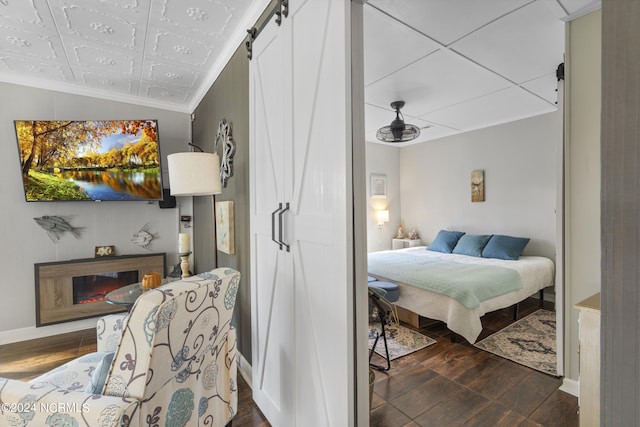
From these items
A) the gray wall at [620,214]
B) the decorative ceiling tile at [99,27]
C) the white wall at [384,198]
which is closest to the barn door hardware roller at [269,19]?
the decorative ceiling tile at [99,27]

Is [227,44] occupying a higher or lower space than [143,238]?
higher

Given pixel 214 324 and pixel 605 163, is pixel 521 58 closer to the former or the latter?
pixel 605 163

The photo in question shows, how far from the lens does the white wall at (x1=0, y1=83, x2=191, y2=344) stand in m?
3.11

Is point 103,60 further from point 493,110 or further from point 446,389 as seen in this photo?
point 493,110

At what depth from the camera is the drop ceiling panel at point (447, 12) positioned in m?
1.91

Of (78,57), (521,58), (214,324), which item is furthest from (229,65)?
(521,58)

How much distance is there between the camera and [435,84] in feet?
10.3

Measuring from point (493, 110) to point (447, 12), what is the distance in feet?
8.30

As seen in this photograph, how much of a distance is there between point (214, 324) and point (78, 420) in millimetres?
544

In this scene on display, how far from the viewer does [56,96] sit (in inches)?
130

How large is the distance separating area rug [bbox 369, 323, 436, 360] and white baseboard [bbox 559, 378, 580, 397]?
1.03m

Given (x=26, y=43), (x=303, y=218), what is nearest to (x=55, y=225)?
(x=26, y=43)

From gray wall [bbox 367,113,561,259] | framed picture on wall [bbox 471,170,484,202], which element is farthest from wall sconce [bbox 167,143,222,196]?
framed picture on wall [bbox 471,170,484,202]

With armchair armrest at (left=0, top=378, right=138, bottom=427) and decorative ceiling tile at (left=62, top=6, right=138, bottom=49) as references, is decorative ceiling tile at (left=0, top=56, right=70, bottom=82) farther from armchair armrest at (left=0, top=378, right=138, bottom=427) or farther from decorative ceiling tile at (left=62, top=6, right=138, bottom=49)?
armchair armrest at (left=0, top=378, right=138, bottom=427)
